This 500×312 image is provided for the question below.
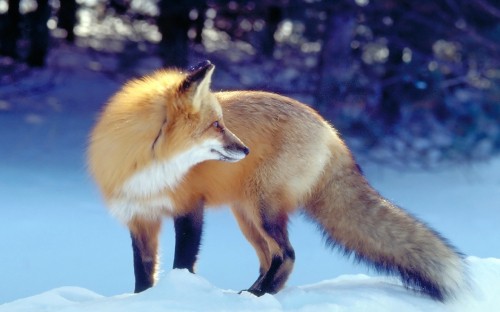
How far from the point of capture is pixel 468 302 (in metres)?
3.32

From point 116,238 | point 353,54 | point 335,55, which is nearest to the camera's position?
point 116,238

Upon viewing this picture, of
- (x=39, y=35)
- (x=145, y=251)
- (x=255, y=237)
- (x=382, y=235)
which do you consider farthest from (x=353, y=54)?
(x=145, y=251)

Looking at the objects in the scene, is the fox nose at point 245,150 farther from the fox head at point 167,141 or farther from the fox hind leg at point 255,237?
the fox hind leg at point 255,237

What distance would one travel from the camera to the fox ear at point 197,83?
3.19m

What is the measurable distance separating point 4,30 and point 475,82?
6.38 m

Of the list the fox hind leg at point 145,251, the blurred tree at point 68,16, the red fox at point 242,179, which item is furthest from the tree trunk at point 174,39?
the fox hind leg at point 145,251

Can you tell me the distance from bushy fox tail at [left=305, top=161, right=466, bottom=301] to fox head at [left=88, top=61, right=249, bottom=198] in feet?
2.02

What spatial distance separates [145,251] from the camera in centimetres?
353

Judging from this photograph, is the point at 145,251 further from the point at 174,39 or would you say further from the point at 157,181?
the point at 174,39

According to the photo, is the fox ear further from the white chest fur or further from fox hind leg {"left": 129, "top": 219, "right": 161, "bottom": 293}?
fox hind leg {"left": 129, "top": 219, "right": 161, "bottom": 293}

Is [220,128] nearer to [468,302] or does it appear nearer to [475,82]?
[468,302]

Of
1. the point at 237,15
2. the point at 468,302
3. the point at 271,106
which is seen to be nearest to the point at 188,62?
the point at 237,15

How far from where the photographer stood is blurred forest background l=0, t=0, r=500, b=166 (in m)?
8.44

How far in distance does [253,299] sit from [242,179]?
62cm
